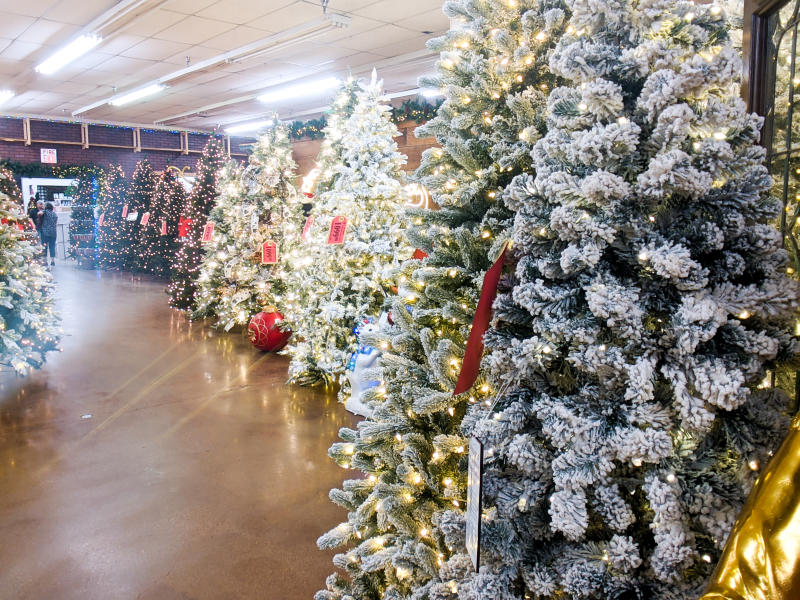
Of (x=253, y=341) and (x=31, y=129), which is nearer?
(x=253, y=341)

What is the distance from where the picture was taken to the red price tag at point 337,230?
4957 millimetres

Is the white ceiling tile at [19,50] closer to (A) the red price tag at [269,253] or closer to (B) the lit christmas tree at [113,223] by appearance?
(B) the lit christmas tree at [113,223]

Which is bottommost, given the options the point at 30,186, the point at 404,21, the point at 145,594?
the point at 145,594

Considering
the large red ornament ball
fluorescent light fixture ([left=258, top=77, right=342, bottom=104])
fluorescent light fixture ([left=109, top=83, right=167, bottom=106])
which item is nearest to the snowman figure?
the large red ornament ball

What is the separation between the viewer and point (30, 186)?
601 inches

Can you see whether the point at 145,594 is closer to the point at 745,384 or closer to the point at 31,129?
the point at 745,384

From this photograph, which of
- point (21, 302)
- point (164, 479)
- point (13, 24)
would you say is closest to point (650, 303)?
point (164, 479)

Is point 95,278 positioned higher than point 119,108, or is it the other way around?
point 119,108

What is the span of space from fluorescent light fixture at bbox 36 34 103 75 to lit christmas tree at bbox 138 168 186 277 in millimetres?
2681

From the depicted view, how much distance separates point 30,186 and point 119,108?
3.56 m

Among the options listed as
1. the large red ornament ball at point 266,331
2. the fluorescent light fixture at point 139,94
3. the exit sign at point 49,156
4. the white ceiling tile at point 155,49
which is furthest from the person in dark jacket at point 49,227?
the large red ornament ball at point 266,331

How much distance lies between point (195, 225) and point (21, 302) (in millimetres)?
3673

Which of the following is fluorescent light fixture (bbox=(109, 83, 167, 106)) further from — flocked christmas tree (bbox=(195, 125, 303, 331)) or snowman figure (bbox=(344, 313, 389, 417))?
snowman figure (bbox=(344, 313, 389, 417))

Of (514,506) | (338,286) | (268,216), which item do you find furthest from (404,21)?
(514,506)
